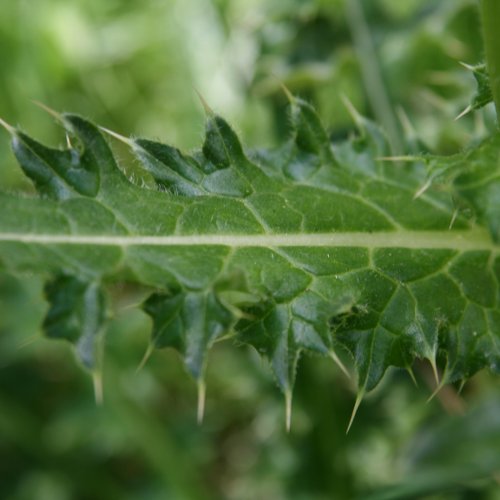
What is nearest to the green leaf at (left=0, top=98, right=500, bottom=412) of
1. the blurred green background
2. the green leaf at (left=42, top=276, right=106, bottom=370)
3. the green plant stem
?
the green leaf at (left=42, top=276, right=106, bottom=370)

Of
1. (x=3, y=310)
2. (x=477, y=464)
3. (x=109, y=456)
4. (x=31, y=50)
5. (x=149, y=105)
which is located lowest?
(x=109, y=456)

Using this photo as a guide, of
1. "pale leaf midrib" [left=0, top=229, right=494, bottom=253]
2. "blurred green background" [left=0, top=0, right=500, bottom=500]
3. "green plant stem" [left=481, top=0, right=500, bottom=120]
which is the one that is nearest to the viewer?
"green plant stem" [left=481, top=0, right=500, bottom=120]

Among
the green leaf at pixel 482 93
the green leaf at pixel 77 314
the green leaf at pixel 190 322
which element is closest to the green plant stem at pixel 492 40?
the green leaf at pixel 482 93

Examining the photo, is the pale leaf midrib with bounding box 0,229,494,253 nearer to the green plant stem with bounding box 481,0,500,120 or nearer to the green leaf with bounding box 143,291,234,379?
the green leaf with bounding box 143,291,234,379

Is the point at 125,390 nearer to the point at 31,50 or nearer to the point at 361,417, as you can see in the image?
the point at 361,417

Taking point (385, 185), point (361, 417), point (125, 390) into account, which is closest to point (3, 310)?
point (125, 390)

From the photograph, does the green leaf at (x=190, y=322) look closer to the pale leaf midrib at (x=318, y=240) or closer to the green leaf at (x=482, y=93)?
the pale leaf midrib at (x=318, y=240)

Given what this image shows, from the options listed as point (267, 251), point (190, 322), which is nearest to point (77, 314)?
point (190, 322)
